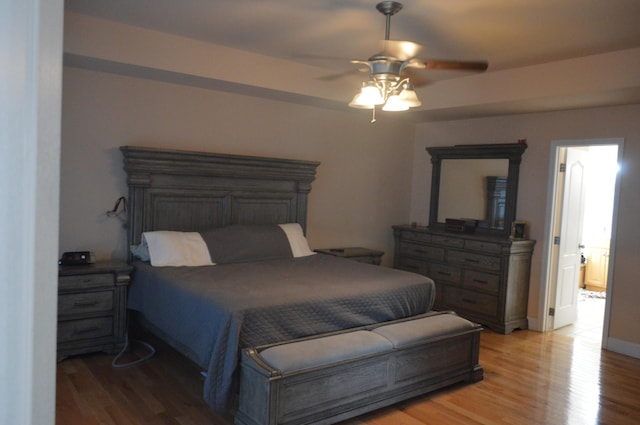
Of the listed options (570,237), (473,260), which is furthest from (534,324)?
(570,237)

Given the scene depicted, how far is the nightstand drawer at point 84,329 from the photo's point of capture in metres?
3.64

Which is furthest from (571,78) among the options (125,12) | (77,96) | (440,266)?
(77,96)

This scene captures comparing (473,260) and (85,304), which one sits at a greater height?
(473,260)

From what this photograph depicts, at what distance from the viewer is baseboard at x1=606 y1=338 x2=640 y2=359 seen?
14.5 ft

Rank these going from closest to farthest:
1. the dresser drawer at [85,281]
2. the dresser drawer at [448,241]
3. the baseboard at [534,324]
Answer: the dresser drawer at [85,281], the baseboard at [534,324], the dresser drawer at [448,241]

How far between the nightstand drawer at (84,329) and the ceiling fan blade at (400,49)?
2937mm

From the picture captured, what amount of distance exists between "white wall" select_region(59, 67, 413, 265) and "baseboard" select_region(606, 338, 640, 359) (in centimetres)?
267

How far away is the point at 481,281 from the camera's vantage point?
5184 millimetres

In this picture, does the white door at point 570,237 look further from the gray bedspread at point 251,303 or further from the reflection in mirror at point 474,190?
the gray bedspread at point 251,303

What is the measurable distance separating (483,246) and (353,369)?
110 inches

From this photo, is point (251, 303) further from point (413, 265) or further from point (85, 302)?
point (413, 265)

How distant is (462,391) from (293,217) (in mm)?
2533

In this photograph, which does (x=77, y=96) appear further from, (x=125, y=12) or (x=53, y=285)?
(x=53, y=285)

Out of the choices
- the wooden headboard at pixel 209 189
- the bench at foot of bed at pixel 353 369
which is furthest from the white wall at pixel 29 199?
the wooden headboard at pixel 209 189
